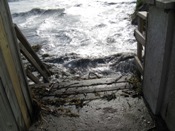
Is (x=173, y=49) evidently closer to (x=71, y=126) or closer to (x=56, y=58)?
(x=71, y=126)

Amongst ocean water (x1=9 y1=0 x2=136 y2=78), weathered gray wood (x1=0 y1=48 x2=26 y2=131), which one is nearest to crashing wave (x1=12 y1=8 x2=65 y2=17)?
ocean water (x1=9 y1=0 x2=136 y2=78)

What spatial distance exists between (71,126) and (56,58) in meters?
4.89

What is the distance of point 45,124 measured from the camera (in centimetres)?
288

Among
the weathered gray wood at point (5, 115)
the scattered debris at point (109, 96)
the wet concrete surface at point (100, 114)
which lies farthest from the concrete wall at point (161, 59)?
the weathered gray wood at point (5, 115)

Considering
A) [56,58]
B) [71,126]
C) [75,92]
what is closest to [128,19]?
[56,58]

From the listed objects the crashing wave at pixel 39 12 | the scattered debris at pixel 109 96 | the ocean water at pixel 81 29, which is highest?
the scattered debris at pixel 109 96

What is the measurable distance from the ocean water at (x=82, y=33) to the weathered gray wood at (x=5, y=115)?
4.39 meters

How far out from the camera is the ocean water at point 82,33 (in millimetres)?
7309

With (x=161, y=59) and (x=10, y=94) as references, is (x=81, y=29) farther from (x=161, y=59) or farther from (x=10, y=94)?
(x=10, y=94)

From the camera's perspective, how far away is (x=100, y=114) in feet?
9.89

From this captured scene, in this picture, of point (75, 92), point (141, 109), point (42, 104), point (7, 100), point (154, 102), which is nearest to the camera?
point (7, 100)

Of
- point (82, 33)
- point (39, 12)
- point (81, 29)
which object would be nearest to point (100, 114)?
point (82, 33)

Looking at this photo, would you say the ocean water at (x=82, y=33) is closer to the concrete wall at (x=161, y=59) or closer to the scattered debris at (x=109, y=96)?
the scattered debris at (x=109, y=96)

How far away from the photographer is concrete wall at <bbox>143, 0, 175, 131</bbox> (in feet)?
7.13
